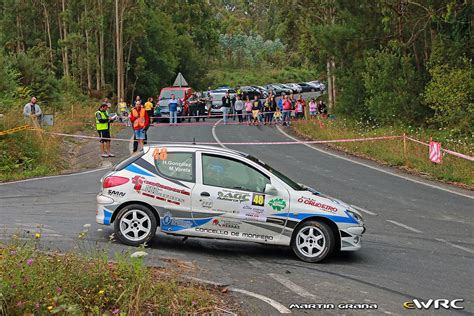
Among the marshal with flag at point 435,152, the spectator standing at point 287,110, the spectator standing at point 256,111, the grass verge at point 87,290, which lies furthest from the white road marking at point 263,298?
the spectator standing at point 256,111

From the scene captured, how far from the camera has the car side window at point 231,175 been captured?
998cm

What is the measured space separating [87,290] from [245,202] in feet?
11.8

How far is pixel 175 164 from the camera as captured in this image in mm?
10273

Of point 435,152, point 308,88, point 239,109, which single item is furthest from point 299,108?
point 308,88

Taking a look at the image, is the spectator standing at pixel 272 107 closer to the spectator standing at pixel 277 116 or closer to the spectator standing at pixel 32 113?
the spectator standing at pixel 277 116

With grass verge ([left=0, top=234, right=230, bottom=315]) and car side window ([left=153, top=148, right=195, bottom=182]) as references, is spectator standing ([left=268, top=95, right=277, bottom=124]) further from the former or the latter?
grass verge ([left=0, top=234, right=230, bottom=315])

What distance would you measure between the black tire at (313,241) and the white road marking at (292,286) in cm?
105

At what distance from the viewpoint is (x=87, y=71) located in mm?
62406

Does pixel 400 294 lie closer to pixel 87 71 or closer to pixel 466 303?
pixel 466 303

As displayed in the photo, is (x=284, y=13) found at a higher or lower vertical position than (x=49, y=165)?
higher

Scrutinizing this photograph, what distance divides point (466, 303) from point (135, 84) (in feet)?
200

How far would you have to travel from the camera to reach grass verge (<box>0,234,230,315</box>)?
20.0 feet

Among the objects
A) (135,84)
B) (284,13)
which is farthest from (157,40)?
(284,13)

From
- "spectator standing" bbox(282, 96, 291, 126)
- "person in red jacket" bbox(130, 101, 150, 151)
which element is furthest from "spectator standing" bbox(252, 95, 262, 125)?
"person in red jacket" bbox(130, 101, 150, 151)
